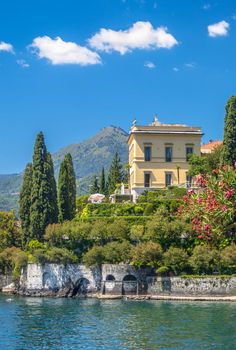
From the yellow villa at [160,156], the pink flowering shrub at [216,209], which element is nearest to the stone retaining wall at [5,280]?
the yellow villa at [160,156]

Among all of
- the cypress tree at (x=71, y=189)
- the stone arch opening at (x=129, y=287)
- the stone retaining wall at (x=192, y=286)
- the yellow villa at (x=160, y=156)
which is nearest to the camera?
the stone retaining wall at (x=192, y=286)

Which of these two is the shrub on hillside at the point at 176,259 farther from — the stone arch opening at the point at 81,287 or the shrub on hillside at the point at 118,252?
the stone arch opening at the point at 81,287

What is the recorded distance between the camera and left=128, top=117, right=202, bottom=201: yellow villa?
242 feet

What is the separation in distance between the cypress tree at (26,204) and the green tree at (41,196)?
A: 6.61ft

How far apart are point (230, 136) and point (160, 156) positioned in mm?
13223

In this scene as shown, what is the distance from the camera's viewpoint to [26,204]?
70.2 meters

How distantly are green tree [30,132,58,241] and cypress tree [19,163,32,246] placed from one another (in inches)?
79.3

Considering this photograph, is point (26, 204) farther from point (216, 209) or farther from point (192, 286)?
point (216, 209)

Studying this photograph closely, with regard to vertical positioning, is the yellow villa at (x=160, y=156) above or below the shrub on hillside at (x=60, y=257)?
above

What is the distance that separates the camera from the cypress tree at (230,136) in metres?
62.1

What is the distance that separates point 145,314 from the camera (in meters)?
43.8

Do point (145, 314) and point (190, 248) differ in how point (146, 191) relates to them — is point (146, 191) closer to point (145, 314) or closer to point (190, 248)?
point (190, 248)

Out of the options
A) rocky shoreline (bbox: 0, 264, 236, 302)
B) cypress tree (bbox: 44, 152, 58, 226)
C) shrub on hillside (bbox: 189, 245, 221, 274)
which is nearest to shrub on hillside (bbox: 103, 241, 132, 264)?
rocky shoreline (bbox: 0, 264, 236, 302)

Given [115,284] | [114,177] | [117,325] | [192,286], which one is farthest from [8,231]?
[117,325]
